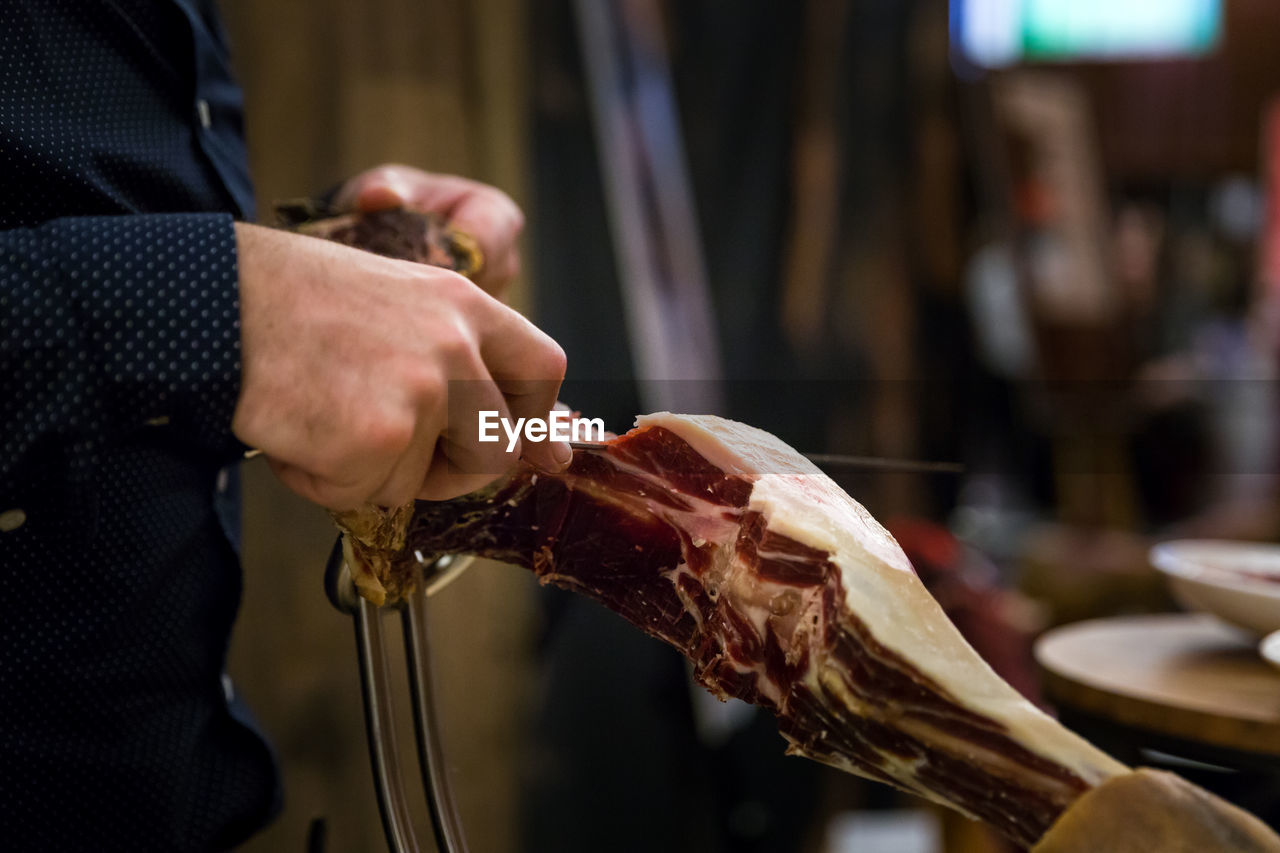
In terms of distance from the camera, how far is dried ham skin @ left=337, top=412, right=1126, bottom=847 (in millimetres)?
738

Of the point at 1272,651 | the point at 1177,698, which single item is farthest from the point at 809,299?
the point at 1272,651

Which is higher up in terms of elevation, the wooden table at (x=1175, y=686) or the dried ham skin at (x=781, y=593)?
the dried ham skin at (x=781, y=593)

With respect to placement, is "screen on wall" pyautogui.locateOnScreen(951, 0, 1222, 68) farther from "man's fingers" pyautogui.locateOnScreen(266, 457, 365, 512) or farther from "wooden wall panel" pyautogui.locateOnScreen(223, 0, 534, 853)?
"man's fingers" pyautogui.locateOnScreen(266, 457, 365, 512)

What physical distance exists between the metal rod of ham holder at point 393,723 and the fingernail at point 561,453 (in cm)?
21

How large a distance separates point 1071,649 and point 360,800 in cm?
137

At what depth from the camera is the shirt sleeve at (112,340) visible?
2.24 ft

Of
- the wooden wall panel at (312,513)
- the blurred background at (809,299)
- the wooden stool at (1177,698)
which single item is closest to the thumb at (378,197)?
the blurred background at (809,299)

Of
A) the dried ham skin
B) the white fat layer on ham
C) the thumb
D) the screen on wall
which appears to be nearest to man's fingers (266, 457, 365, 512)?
the dried ham skin

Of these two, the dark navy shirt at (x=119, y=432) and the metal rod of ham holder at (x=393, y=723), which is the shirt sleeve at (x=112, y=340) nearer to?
the dark navy shirt at (x=119, y=432)

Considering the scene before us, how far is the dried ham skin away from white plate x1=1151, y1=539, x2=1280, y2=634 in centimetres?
81

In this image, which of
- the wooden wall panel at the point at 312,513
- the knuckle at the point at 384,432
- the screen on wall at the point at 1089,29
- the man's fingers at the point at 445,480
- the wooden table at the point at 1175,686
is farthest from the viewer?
the screen on wall at the point at 1089,29

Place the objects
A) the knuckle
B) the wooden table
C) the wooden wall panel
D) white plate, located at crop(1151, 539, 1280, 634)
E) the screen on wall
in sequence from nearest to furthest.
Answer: the knuckle < the wooden table < white plate, located at crop(1151, 539, 1280, 634) < the wooden wall panel < the screen on wall

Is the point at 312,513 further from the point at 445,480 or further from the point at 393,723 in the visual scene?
the point at 445,480

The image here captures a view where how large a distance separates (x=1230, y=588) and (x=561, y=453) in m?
1.05
